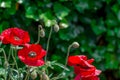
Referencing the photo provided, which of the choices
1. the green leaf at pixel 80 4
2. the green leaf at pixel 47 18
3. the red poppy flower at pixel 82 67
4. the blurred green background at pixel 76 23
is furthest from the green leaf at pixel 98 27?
the red poppy flower at pixel 82 67

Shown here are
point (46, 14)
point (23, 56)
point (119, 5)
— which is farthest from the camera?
point (119, 5)

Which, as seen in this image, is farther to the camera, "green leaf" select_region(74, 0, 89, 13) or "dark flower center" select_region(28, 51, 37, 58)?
"green leaf" select_region(74, 0, 89, 13)

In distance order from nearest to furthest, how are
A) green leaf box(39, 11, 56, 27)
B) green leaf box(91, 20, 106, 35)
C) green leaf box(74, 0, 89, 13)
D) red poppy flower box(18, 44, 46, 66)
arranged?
red poppy flower box(18, 44, 46, 66) < green leaf box(39, 11, 56, 27) < green leaf box(74, 0, 89, 13) < green leaf box(91, 20, 106, 35)

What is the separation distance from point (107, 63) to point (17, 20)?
2.68ft

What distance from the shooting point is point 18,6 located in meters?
3.53

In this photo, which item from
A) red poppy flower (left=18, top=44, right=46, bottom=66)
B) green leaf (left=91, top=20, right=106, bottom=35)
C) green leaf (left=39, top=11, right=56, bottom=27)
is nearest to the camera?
red poppy flower (left=18, top=44, right=46, bottom=66)

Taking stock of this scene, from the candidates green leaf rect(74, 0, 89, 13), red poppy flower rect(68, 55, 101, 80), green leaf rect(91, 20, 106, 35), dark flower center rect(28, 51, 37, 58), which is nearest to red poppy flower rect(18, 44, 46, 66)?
dark flower center rect(28, 51, 37, 58)

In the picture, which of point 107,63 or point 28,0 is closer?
point 28,0

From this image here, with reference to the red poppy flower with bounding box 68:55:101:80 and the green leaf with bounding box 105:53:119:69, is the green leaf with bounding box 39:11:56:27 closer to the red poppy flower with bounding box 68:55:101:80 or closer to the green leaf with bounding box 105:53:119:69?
the green leaf with bounding box 105:53:119:69

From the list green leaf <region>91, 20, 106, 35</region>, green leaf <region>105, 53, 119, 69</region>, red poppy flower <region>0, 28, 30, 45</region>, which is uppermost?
red poppy flower <region>0, 28, 30, 45</region>

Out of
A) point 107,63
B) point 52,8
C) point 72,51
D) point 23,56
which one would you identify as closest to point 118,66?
point 107,63

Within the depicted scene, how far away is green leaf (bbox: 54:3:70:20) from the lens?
3.47 m

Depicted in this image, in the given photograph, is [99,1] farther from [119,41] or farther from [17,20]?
[17,20]

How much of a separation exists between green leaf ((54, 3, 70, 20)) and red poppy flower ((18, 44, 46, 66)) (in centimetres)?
137
